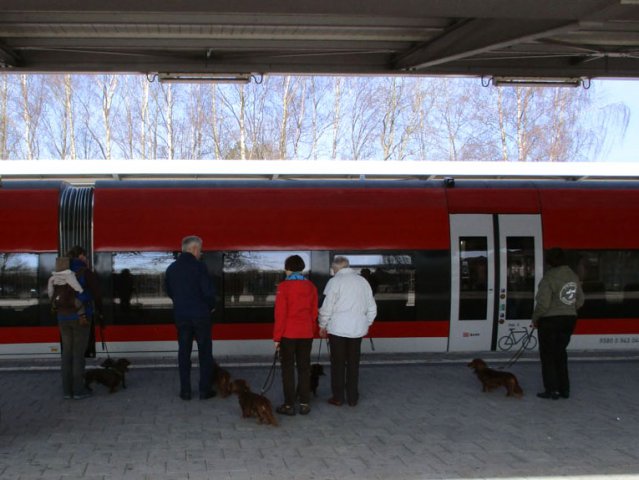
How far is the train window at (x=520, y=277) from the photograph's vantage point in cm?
1023

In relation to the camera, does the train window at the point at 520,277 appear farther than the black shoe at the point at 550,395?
Yes

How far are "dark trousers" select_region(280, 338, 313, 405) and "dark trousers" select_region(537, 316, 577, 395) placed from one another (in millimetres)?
2641

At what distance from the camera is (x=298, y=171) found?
1363 cm

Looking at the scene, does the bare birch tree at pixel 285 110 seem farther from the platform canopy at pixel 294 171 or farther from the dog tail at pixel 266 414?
the dog tail at pixel 266 414

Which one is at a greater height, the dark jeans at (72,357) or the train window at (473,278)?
the train window at (473,278)

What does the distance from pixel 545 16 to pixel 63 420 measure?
19.6 feet

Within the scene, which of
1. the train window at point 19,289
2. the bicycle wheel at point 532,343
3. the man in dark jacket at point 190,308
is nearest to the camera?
the man in dark jacket at point 190,308

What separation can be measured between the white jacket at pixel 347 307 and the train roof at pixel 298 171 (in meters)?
3.58

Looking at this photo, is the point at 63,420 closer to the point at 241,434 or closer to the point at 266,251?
the point at 241,434

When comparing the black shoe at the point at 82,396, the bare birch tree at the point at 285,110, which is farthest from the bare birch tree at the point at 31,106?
the black shoe at the point at 82,396

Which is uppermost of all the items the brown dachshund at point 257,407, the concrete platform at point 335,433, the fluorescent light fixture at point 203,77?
the fluorescent light fixture at point 203,77

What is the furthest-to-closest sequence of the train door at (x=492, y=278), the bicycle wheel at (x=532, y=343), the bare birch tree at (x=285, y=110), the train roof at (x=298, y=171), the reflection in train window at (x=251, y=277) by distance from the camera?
the bare birch tree at (x=285, y=110) → the train roof at (x=298, y=171) → the bicycle wheel at (x=532, y=343) → the train door at (x=492, y=278) → the reflection in train window at (x=251, y=277)

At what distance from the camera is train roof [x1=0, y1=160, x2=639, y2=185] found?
1198cm

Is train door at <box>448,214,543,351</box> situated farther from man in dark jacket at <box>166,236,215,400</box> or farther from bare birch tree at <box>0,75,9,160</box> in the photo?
bare birch tree at <box>0,75,9,160</box>
